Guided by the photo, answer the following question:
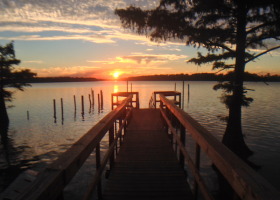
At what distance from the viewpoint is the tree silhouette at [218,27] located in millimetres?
11172

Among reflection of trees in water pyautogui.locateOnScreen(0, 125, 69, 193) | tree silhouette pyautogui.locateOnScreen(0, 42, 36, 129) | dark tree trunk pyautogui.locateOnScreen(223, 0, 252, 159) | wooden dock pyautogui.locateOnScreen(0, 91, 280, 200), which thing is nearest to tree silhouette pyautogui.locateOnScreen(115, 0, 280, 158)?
dark tree trunk pyautogui.locateOnScreen(223, 0, 252, 159)

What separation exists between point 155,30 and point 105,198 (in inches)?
412

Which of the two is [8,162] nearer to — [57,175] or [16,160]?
[16,160]

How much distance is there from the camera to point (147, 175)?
4320mm

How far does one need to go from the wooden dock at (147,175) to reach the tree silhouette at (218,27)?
23.8ft

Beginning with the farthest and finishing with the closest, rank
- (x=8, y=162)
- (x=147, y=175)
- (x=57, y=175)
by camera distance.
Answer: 1. (x=8, y=162)
2. (x=147, y=175)
3. (x=57, y=175)

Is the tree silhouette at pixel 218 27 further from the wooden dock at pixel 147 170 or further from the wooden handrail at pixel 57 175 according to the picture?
the wooden handrail at pixel 57 175

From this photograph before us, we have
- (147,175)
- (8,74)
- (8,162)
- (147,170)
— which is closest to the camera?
(147,175)

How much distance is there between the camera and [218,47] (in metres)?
12.4

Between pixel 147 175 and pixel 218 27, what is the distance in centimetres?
997

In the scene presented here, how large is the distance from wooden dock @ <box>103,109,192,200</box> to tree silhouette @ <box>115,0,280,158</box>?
7255 millimetres

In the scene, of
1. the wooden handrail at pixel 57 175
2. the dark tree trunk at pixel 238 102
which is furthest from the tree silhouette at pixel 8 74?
the wooden handrail at pixel 57 175

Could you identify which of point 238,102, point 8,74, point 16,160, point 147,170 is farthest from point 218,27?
point 8,74

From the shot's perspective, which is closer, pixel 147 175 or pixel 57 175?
pixel 57 175
